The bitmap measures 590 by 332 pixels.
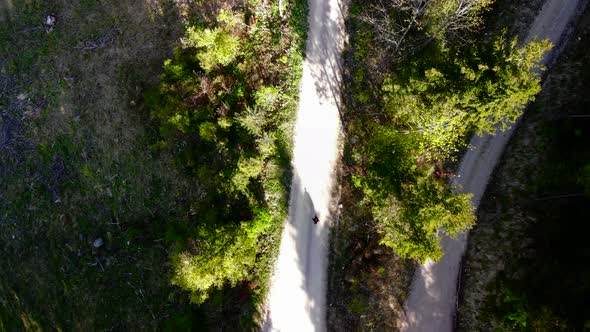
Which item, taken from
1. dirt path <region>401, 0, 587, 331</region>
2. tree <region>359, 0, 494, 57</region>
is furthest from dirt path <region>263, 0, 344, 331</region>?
dirt path <region>401, 0, 587, 331</region>

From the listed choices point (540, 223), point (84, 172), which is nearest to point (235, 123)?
point (84, 172)

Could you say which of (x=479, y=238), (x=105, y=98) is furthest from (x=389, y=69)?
(x=105, y=98)

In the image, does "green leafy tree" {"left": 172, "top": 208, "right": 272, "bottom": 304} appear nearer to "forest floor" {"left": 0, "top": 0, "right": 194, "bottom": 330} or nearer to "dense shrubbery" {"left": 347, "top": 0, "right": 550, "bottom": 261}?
"forest floor" {"left": 0, "top": 0, "right": 194, "bottom": 330}

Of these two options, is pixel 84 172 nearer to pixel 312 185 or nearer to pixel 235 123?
pixel 235 123

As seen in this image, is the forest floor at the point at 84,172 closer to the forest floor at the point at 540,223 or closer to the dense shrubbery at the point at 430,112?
the dense shrubbery at the point at 430,112

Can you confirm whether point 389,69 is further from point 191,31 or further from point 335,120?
point 191,31

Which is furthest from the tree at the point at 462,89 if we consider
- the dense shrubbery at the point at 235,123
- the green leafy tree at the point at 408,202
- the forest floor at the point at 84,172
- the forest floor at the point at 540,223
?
the forest floor at the point at 84,172
